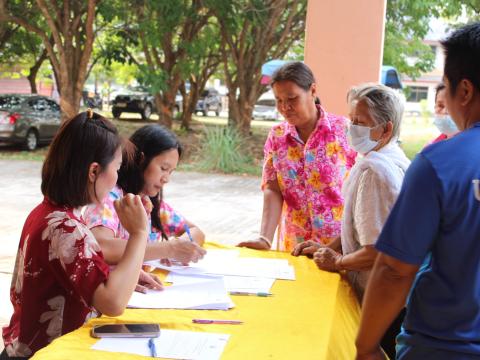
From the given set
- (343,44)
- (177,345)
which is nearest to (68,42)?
(343,44)

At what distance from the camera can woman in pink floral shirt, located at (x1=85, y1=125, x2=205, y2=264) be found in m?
2.15

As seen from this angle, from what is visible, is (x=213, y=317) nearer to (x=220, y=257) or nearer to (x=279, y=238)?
(x=220, y=257)

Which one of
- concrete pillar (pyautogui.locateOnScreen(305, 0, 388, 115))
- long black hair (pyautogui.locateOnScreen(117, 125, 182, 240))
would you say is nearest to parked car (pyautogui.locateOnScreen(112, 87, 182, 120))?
concrete pillar (pyautogui.locateOnScreen(305, 0, 388, 115))

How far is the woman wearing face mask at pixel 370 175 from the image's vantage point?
2047 mm

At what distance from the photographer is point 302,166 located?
3.04 meters

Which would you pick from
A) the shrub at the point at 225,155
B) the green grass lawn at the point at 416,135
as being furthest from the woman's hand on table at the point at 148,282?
the green grass lawn at the point at 416,135

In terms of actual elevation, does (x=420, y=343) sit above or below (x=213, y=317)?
above

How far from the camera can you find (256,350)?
5.48ft

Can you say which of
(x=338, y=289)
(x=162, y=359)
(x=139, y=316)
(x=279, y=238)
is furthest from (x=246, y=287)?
(x=279, y=238)

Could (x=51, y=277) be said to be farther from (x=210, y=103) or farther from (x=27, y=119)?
(x=210, y=103)

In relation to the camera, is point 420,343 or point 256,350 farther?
point 256,350

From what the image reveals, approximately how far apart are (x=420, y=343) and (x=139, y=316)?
2.70 feet

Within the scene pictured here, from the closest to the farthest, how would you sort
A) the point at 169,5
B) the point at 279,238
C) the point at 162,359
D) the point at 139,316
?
the point at 162,359
the point at 139,316
the point at 279,238
the point at 169,5

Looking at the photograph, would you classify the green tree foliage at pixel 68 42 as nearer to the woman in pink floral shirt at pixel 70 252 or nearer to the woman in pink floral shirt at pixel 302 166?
the woman in pink floral shirt at pixel 302 166
